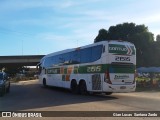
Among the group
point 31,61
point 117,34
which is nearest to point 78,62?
point 117,34

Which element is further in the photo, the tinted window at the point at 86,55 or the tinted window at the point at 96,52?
the tinted window at the point at 86,55

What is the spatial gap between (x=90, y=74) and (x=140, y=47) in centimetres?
4383

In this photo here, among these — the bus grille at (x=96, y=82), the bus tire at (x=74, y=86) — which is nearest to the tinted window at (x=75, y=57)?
the bus tire at (x=74, y=86)

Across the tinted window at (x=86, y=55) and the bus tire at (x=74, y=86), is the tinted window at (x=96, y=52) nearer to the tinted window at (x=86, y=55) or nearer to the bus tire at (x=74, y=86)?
the tinted window at (x=86, y=55)

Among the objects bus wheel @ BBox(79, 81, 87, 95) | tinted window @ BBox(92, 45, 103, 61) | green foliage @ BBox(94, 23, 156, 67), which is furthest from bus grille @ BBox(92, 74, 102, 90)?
green foliage @ BBox(94, 23, 156, 67)

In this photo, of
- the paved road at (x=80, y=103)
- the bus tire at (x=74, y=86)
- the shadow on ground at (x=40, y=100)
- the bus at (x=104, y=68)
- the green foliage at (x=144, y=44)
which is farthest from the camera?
the green foliage at (x=144, y=44)

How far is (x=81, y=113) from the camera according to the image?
563 inches

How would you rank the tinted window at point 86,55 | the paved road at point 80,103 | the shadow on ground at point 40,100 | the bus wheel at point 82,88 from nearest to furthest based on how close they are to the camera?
the paved road at point 80,103, the shadow on ground at point 40,100, the tinted window at point 86,55, the bus wheel at point 82,88

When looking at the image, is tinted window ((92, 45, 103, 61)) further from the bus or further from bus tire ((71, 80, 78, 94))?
bus tire ((71, 80, 78, 94))

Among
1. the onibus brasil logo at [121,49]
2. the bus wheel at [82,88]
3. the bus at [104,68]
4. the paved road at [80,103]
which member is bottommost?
the paved road at [80,103]

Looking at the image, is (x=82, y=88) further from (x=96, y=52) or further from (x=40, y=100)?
(x=40, y=100)

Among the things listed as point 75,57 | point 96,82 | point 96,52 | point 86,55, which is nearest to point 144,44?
point 75,57

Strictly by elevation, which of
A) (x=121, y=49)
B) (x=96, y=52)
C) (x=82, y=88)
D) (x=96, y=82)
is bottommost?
(x=82, y=88)

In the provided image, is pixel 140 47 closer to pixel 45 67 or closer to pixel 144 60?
pixel 144 60
